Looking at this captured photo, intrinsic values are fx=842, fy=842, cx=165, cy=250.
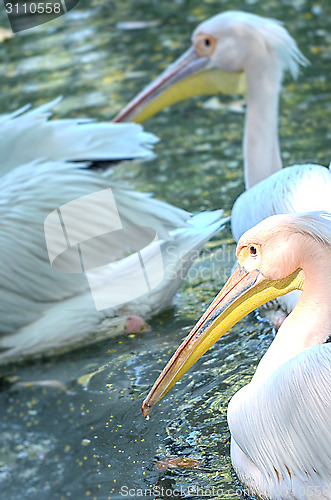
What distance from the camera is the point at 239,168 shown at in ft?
16.6

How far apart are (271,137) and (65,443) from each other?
5.61 feet

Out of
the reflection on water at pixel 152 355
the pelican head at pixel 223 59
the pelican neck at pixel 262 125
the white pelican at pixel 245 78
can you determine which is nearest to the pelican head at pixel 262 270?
the reflection on water at pixel 152 355

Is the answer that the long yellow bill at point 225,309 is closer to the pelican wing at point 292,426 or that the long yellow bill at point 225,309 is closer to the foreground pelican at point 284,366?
the foreground pelican at point 284,366

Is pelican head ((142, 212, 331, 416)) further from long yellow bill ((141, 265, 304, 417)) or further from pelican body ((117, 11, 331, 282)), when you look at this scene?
pelican body ((117, 11, 331, 282))

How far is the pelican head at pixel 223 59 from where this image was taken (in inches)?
152

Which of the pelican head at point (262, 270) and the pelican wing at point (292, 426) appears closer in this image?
the pelican wing at point (292, 426)

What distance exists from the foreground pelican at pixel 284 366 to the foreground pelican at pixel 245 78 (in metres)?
0.98

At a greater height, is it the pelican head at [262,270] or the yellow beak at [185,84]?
the pelican head at [262,270]

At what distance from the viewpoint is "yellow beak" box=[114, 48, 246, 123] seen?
13.5 ft

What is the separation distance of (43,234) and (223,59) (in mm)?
1284

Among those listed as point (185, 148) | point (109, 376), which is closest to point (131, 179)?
point (185, 148)

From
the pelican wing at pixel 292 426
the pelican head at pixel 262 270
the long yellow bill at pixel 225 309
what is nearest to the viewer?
the pelican wing at pixel 292 426

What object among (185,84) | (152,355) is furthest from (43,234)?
(185,84)

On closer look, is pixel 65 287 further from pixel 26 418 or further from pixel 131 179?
pixel 131 179
